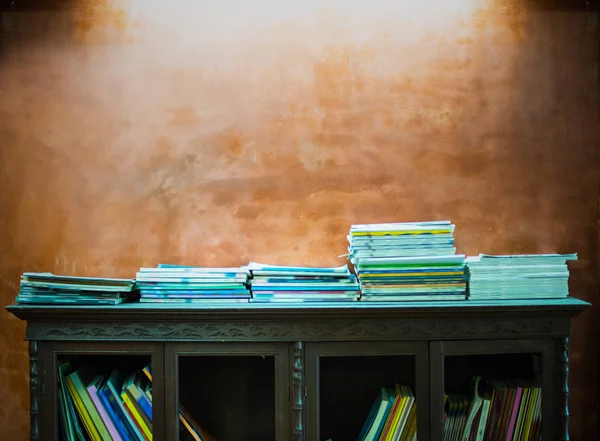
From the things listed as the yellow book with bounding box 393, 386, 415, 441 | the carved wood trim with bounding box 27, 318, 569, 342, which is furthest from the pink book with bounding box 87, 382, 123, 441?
the yellow book with bounding box 393, 386, 415, 441

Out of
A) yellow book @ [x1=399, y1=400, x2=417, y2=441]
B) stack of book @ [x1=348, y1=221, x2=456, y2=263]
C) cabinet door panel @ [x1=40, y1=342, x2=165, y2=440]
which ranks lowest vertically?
yellow book @ [x1=399, y1=400, x2=417, y2=441]

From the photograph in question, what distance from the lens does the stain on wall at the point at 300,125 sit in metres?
2.40

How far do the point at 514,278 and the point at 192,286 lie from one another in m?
1.26

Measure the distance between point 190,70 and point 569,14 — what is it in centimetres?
171

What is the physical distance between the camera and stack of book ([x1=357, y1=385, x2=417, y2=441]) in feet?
6.92

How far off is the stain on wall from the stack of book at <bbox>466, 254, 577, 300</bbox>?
0.32 meters

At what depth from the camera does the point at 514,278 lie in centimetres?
209

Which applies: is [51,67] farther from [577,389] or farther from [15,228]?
[577,389]

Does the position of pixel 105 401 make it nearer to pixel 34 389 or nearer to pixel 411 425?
pixel 34 389

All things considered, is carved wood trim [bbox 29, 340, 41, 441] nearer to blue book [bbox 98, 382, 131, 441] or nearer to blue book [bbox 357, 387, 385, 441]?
blue book [bbox 98, 382, 131, 441]

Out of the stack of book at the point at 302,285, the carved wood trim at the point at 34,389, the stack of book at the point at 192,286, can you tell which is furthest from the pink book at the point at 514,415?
the carved wood trim at the point at 34,389

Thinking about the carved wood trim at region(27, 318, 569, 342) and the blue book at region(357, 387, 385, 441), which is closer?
the carved wood trim at region(27, 318, 569, 342)

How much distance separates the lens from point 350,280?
2111mm

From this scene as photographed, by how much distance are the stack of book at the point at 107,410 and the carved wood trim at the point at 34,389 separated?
0.28ft
